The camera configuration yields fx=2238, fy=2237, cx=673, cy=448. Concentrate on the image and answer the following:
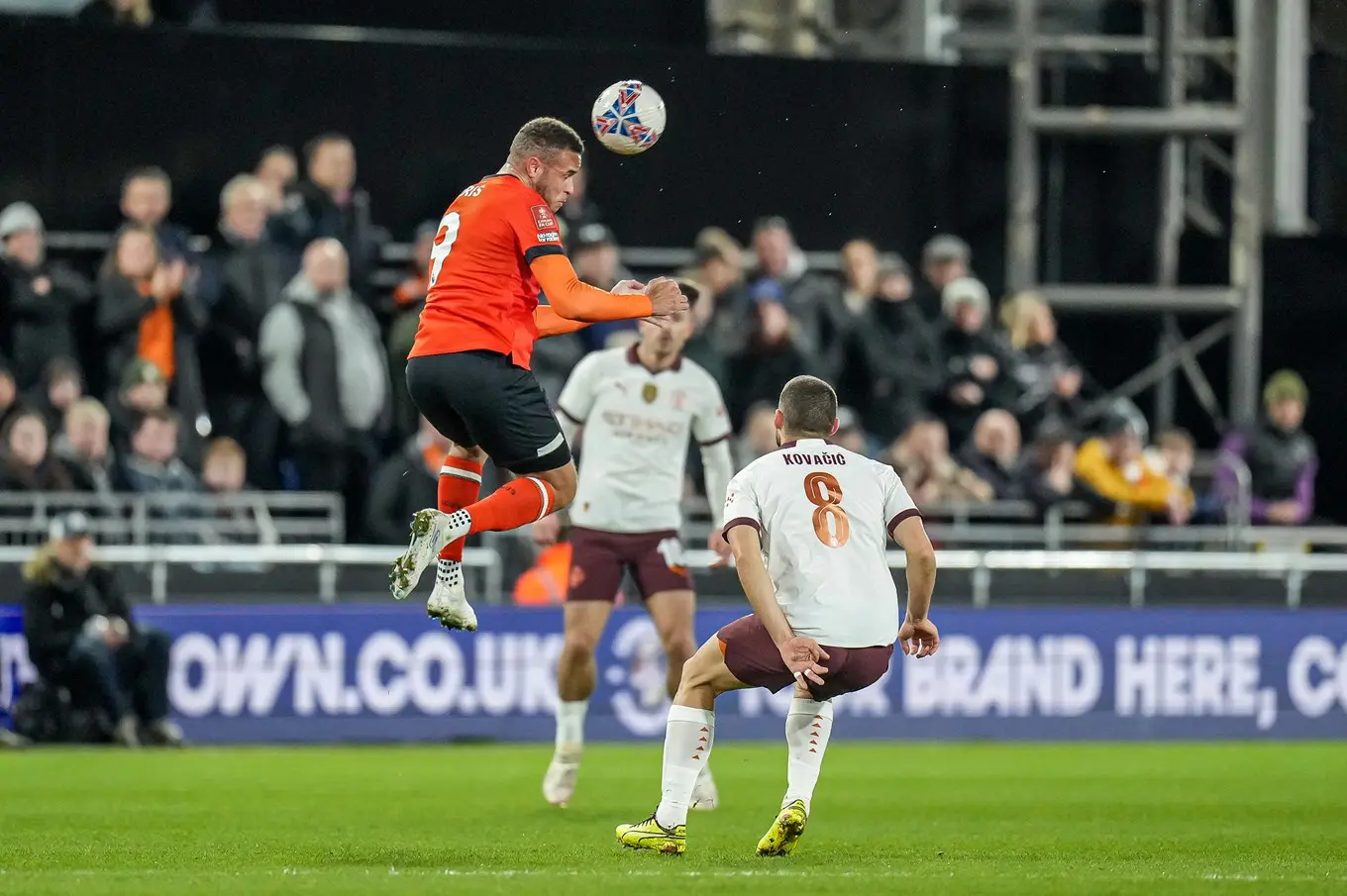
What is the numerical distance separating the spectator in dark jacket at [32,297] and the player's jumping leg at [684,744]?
9.28m

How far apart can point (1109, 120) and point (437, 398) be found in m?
13.7

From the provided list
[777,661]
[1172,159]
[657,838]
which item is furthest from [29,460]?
[1172,159]

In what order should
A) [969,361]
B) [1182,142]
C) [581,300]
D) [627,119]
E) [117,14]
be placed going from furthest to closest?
[1182,142] → [969,361] → [117,14] → [627,119] → [581,300]

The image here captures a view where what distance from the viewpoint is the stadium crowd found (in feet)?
52.7

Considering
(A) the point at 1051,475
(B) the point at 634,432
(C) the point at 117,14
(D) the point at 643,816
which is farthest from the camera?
(A) the point at 1051,475

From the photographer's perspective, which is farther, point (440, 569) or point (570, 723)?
point (570, 723)

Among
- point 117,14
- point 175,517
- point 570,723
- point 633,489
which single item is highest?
point 117,14

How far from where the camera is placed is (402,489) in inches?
652

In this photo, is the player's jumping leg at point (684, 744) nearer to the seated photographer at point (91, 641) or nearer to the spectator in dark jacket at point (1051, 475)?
the seated photographer at point (91, 641)

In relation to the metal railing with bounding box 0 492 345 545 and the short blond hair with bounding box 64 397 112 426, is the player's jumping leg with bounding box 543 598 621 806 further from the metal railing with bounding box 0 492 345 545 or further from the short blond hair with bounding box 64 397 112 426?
the short blond hair with bounding box 64 397 112 426

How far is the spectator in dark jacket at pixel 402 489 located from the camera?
16.5 meters

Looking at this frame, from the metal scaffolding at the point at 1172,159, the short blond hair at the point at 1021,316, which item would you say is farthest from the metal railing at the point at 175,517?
the metal scaffolding at the point at 1172,159

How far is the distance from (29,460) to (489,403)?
297 inches

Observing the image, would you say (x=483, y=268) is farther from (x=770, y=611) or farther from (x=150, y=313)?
(x=150, y=313)
